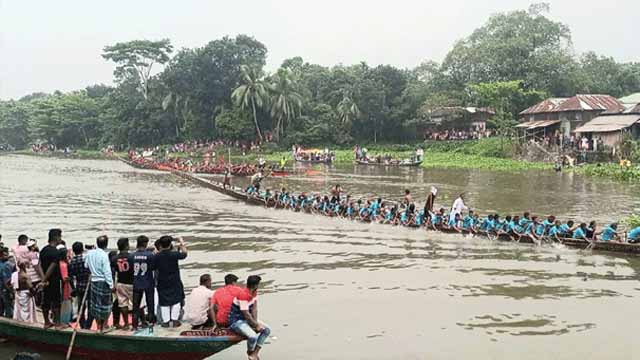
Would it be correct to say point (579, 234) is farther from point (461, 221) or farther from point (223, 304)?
point (223, 304)

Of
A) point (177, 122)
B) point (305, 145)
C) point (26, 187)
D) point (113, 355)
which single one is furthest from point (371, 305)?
point (177, 122)

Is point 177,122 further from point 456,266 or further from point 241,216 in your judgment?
point 456,266

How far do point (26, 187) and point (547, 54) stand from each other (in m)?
55.3

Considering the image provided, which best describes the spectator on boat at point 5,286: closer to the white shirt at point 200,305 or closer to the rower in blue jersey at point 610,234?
the white shirt at point 200,305

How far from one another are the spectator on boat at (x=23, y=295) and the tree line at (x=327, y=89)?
51.1m

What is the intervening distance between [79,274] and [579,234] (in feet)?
43.9

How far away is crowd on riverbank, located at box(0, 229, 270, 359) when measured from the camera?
827 cm

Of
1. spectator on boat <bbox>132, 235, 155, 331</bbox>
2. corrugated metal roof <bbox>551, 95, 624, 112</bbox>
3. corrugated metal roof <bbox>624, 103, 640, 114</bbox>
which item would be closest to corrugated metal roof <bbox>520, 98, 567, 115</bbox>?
→ corrugated metal roof <bbox>551, 95, 624, 112</bbox>

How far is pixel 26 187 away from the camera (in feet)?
122

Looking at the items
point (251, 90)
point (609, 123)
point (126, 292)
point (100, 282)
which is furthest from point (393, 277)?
point (251, 90)

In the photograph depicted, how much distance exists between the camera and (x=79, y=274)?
9023 millimetres

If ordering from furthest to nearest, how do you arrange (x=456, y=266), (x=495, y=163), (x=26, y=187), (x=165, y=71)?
(x=165, y=71) < (x=495, y=163) < (x=26, y=187) < (x=456, y=266)

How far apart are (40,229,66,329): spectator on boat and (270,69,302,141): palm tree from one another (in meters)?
59.4

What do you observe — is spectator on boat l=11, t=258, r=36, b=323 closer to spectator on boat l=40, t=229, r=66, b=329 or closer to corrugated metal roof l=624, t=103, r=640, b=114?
spectator on boat l=40, t=229, r=66, b=329
